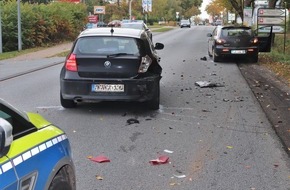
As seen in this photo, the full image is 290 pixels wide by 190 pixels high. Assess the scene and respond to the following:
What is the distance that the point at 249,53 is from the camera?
61.3 feet

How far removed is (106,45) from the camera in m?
8.72

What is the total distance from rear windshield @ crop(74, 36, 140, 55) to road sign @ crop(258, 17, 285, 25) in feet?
47.5

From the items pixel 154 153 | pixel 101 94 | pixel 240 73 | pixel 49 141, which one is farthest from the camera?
pixel 240 73

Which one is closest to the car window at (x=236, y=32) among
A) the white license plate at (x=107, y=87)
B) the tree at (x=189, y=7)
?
the white license plate at (x=107, y=87)

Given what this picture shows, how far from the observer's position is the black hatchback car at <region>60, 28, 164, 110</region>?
330 inches

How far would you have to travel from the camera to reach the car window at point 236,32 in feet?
61.7

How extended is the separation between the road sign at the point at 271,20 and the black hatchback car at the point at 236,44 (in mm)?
3239

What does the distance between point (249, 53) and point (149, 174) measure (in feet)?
46.9

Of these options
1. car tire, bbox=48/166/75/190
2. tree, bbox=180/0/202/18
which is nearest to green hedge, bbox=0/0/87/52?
car tire, bbox=48/166/75/190

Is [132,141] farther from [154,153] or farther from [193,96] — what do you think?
[193,96]

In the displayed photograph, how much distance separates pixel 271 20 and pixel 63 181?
66.7ft

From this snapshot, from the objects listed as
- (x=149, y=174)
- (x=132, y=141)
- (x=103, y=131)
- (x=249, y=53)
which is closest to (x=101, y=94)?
(x=103, y=131)

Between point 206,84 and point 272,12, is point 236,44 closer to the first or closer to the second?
point 272,12

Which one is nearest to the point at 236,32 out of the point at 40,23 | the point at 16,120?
the point at 40,23
